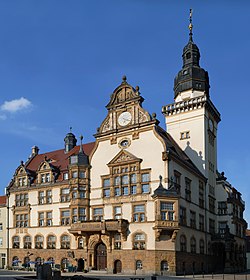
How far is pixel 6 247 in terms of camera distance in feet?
209

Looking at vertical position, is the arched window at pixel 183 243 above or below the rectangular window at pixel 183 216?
below

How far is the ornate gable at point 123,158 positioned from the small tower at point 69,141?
15.9m

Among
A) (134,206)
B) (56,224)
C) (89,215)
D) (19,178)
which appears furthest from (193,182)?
(19,178)

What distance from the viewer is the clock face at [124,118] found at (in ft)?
174

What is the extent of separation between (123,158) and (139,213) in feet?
23.1

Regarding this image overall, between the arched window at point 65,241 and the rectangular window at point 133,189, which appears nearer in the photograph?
the rectangular window at point 133,189

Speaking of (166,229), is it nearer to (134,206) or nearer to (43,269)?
(134,206)

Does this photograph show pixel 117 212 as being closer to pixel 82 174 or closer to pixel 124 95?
pixel 82 174

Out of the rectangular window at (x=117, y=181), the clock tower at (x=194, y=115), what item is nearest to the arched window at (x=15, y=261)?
the rectangular window at (x=117, y=181)

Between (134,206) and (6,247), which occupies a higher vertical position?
(134,206)

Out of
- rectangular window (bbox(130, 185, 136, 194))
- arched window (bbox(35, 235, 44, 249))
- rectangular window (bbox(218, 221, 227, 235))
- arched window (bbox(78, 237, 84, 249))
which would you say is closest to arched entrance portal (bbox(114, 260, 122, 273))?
arched window (bbox(78, 237, 84, 249))

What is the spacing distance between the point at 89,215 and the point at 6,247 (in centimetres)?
1720

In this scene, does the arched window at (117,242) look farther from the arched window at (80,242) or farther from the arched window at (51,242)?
the arched window at (51,242)

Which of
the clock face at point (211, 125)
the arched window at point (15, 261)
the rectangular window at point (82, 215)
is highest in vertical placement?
the clock face at point (211, 125)
